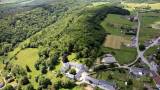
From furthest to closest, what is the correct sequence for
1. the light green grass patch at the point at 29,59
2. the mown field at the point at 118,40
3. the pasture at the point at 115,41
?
1. the pasture at the point at 115,41
2. the mown field at the point at 118,40
3. the light green grass patch at the point at 29,59

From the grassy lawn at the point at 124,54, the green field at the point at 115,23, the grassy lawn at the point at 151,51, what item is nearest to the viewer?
the grassy lawn at the point at 124,54

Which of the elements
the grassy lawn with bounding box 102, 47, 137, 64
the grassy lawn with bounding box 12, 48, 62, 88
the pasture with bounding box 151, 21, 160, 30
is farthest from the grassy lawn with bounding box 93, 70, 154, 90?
the pasture with bounding box 151, 21, 160, 30

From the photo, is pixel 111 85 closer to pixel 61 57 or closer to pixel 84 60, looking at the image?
pixel 84 60

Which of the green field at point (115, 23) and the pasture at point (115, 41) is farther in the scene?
the green field at point (115, 23)

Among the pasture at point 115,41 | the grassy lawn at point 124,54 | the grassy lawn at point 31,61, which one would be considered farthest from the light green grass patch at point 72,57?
the pasture at point 115,41

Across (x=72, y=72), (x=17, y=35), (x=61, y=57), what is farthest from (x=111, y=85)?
(x=17, y=35)

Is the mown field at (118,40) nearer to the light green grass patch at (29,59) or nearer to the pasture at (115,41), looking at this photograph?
the pasture at (115,41)

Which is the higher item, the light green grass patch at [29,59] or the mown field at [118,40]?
the mown field at [118,40]
